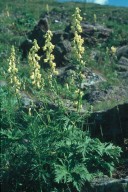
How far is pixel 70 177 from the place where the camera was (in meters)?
6.97

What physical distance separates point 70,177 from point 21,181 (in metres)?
0.81

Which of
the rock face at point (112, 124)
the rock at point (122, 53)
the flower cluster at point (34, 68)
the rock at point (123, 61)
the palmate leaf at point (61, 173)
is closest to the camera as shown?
the palmate leaf at point (61, 173)

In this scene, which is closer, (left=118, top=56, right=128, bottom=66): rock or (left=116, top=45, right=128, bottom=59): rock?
(left=118, top=56, right=128, bottom=66): rock

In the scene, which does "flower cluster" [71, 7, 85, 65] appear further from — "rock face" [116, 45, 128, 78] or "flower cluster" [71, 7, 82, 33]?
"rock face" [116, 45, 128, 78]

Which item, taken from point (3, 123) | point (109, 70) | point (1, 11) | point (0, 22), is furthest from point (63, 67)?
point (1, 11)

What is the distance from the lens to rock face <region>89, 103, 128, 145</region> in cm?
891

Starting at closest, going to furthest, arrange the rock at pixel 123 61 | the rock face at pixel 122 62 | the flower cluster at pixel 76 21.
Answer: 1. the flower cluster at pixel 76 21
2. the rock face at pixel 122 62
3. the rock at pixel 123 61

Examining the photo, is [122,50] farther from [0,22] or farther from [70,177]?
Answer: [70,177]

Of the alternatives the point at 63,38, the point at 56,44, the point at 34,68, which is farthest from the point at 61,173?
the point at 63,38

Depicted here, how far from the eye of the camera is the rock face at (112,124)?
29.2 feet

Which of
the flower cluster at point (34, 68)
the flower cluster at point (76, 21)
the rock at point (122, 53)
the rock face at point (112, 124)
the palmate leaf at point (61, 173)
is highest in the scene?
the rock at point (122, 53)

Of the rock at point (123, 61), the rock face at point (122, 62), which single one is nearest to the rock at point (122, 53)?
the rock face at point (122, 62)

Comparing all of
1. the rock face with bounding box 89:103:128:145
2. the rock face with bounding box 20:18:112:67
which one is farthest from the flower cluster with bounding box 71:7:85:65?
the rock face with bounding box 20:18:112:67

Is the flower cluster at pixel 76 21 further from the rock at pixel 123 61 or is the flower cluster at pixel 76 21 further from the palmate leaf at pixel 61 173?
the rock at pixel 123 61
